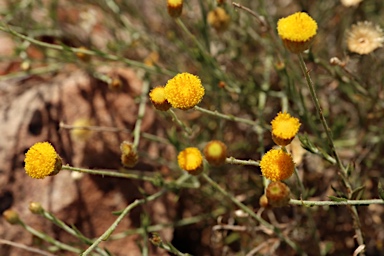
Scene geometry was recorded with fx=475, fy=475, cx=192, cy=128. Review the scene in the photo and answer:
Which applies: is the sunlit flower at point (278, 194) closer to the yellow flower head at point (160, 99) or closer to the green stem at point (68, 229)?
the yellow flower head at point (160, 99)

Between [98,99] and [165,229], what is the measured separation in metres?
0.93

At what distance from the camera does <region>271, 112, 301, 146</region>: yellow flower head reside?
1.70m

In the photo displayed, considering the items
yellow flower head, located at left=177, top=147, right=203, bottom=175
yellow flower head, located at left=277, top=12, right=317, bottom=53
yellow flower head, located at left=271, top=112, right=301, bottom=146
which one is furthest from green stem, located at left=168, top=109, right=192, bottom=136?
yellow flower head, located at left=277, top=12, right=317, bottom=53

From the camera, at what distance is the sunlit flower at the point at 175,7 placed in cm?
217

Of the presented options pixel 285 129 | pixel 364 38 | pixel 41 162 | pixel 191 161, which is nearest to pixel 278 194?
pixel 285 129

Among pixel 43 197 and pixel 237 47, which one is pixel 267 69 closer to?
pixel 237 47

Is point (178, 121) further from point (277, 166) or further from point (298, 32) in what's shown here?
point (298, 32)

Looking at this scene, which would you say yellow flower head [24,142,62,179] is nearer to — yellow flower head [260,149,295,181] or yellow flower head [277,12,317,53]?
yellow flower head [260,149,295,181]

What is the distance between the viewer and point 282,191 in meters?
1.67

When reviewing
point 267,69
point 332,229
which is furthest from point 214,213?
point 267,69

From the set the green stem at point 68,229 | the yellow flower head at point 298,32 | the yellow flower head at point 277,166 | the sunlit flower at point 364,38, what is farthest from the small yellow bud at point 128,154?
the sunlit flower at point 364,38

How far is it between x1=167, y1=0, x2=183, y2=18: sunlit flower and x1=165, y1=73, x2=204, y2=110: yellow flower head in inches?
20.5

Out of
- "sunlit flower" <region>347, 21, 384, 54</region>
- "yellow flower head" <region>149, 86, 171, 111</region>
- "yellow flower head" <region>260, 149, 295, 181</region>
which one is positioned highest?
"sunlit flower" <region>347, 21, 384, 54</region>

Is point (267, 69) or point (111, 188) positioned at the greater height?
point (267, 69)
